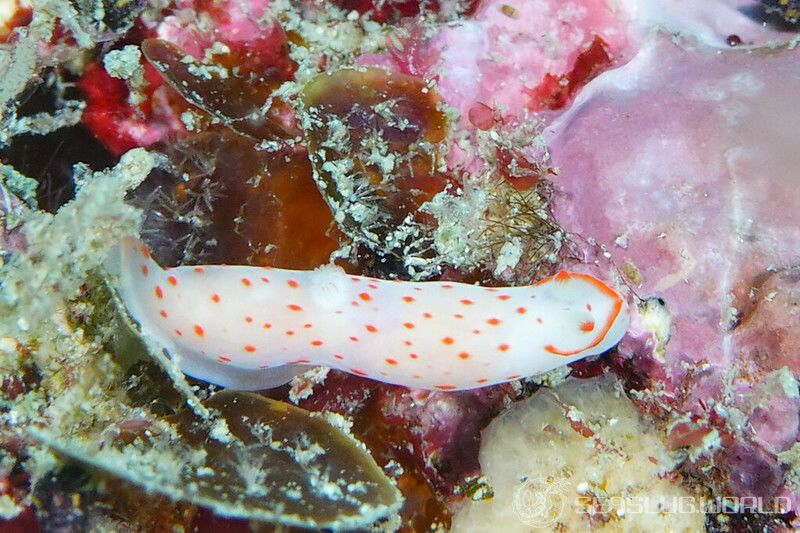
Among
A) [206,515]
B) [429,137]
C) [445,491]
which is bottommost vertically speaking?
[445,491]

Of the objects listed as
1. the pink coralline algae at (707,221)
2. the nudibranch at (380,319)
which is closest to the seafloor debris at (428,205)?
the pink coralline algae at (707,221)

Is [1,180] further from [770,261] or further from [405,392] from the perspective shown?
[770,261]

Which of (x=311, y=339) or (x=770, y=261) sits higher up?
(x=770, y=261)

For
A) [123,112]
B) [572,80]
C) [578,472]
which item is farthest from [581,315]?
[123,112]

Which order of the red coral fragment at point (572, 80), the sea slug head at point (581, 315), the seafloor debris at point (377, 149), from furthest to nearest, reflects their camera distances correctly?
the red coral fragment at point (572, 80), the seafloor debris at point (377, 149), the sea slug head at point (581, 315)

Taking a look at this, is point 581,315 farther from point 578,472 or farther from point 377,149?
point 377,149

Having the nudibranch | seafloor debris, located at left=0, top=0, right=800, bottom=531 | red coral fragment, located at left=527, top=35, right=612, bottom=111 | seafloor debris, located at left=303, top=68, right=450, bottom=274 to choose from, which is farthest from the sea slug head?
red coral fragment, located at left=527, top=35, right=612, bottom=111

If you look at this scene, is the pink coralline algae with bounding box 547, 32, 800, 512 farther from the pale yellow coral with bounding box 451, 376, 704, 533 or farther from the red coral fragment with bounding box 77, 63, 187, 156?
the red coral fragment with bounding box 77, 63, 187, 156

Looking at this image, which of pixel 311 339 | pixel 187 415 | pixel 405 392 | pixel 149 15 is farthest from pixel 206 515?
pixel 149 15

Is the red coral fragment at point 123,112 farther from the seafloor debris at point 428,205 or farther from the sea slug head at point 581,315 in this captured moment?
the sea slug head at point 581,315
